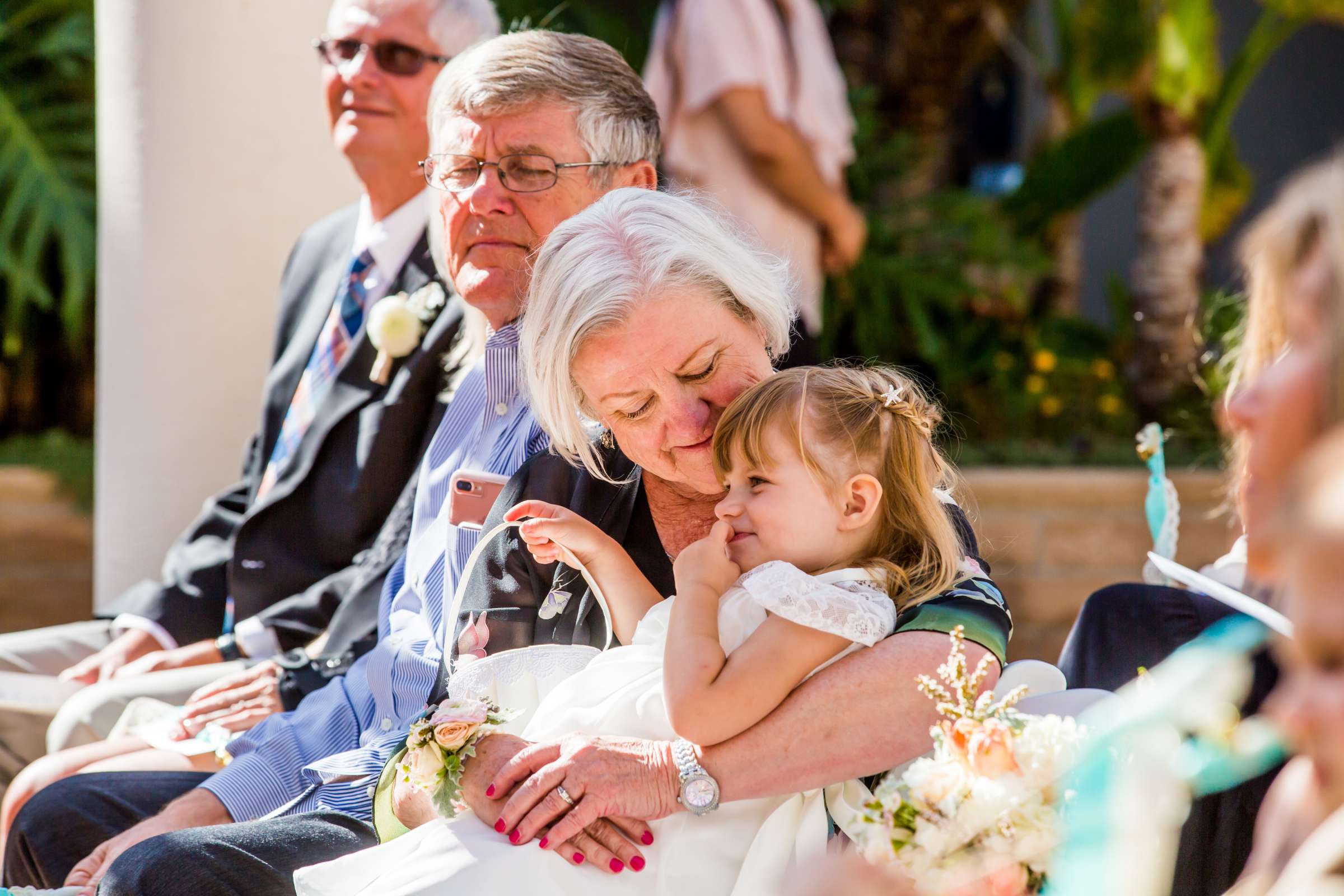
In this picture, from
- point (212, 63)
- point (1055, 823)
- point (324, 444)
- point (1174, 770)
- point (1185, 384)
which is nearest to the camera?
point (1174, 770)

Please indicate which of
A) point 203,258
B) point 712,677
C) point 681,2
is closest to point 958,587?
point 712,677

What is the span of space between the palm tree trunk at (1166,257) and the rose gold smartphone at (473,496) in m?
4.83

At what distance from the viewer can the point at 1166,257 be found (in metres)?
6.43

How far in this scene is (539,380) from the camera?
205 centimetres

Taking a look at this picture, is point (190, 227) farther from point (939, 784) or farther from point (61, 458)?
point (939, 784)

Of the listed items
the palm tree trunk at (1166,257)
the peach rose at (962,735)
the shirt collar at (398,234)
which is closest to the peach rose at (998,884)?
the peach rose at (962,735)

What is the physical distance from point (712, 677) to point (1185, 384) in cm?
529

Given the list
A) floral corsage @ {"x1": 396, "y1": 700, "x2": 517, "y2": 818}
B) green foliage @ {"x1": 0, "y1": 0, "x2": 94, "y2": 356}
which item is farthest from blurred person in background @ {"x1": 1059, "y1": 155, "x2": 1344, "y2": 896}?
green foliage @ {"x1": 0, "y1": 0, "x2": 94, "y2": 356}

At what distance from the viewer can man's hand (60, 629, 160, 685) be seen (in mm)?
2996

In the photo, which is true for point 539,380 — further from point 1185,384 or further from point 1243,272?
point 1185,384

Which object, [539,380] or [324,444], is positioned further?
[324,444]

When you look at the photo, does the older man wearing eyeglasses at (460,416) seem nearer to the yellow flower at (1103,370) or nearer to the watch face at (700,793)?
the watch face at (700,793)

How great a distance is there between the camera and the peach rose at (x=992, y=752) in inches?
52.1

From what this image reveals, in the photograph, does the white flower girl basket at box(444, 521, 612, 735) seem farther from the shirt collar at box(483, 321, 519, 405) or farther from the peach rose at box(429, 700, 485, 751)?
the shirt collar at box(483, 321, 519, 405)
